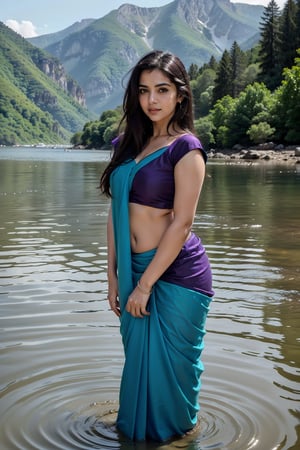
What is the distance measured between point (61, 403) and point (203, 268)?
1578mm

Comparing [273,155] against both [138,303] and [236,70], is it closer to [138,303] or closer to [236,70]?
[236,70]

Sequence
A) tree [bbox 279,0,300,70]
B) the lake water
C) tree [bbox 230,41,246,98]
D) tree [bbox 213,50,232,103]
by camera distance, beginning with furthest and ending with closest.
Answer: tree [bbox 230,41,246,98] → tree [bbox 213,50,232,103] → tree [bbox 279,0,300,70] → the lake water

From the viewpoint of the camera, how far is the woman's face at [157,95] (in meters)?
3.86

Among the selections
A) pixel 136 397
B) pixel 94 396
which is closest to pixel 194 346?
pixel 136 397

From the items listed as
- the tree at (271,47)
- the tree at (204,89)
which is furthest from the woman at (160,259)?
the tree at (204,89)

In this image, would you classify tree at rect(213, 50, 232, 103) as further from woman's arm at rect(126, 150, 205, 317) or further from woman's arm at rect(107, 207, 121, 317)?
woman's arm at rect(126, 150, 205, 317)

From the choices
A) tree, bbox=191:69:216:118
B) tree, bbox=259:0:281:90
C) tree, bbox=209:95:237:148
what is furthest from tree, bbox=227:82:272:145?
tree, bbox=191:69:216:118

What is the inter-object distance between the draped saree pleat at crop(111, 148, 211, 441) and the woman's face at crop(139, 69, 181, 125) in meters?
0.28

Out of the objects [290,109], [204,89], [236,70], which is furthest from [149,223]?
[204,89]

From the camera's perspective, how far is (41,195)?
78.7ft

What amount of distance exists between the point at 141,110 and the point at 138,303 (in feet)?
3.69

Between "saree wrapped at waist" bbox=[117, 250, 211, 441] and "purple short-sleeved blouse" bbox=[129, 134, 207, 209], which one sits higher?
"purple short-sleeved blouse" bbox=[129, 134, 207, 209]

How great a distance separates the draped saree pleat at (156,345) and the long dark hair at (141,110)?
6.4 inches

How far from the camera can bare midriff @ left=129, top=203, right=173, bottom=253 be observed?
12.6ft
